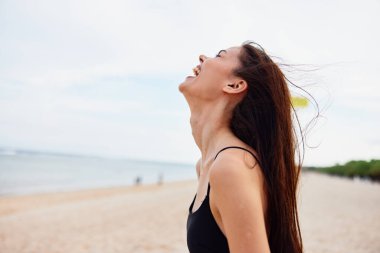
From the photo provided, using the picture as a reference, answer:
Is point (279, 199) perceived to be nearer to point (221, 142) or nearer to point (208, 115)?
point (221, 142)

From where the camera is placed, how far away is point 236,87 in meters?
1.73

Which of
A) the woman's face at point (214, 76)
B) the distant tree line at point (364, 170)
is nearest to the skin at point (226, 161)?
the woman's face at point (214, 76)

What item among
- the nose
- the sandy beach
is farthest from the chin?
the sandy beach

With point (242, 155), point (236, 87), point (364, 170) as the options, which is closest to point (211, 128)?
point (236, 87)

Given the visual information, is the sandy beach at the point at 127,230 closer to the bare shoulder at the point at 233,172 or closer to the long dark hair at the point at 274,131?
the long dark hair at the point at 274,131

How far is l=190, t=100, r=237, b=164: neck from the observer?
1670mm

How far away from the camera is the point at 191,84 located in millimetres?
1915

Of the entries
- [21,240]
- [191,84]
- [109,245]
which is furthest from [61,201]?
[191,84]

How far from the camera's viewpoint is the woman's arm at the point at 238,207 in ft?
4.19

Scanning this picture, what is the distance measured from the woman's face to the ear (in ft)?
0.05

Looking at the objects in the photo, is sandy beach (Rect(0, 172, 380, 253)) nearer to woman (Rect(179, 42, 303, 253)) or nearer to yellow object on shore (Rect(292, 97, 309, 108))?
yellow object on shore (Rect(292, 97, 309, 108))

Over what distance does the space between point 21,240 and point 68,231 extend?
150 centimetres

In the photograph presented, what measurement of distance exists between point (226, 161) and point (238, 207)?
0.17 metres

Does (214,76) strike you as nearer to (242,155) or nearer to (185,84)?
(185,84)
